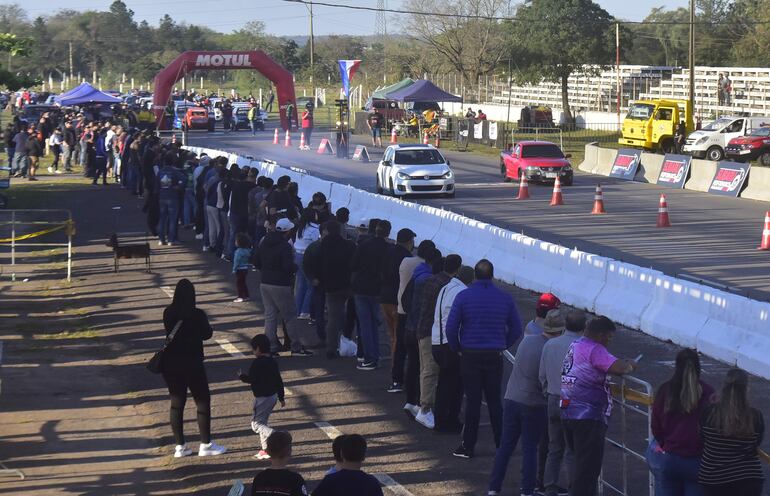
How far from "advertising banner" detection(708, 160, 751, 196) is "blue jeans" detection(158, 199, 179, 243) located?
57.1 ft

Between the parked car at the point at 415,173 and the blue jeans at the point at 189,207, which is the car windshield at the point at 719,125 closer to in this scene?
the parked car at the point at 415,173

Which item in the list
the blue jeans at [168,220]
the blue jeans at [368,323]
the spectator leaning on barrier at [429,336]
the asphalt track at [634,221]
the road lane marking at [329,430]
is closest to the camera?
the spectator leaning on barrier at [429,336]

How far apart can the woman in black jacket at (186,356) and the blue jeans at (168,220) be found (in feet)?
46.2

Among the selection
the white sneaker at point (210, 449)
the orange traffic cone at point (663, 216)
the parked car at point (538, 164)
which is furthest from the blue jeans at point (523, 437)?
the parked car at point (538, 164)

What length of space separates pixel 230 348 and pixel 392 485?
6.21m

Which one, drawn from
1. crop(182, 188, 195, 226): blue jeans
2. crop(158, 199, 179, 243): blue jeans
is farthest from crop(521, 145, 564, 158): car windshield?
crop(158, 199, 179, 243): blue jeans

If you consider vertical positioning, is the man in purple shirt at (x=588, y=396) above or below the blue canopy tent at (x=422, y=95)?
below

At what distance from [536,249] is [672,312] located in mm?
4408

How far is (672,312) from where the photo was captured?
15.6 m

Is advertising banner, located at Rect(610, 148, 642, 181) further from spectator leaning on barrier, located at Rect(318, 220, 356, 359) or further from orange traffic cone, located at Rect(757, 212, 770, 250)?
spectator leaning on barrier, located at Rect(318, 220, 356, 359)

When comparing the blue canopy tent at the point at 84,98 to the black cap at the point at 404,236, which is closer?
the black cap at the point at 404,236

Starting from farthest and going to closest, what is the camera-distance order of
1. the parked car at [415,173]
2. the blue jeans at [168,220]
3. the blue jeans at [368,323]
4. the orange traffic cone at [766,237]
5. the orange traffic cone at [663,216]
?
the parked car at [415,173]
the orange traffic cone at [663,216]
the blue jeans at [168,220]
the orange traffic cone at [766,237]
the blue jeans at [368,323]

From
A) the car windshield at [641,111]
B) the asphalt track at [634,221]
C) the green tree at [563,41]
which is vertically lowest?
the asphalt track at [634,221]

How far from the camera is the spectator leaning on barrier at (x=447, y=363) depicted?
10.7 meters
